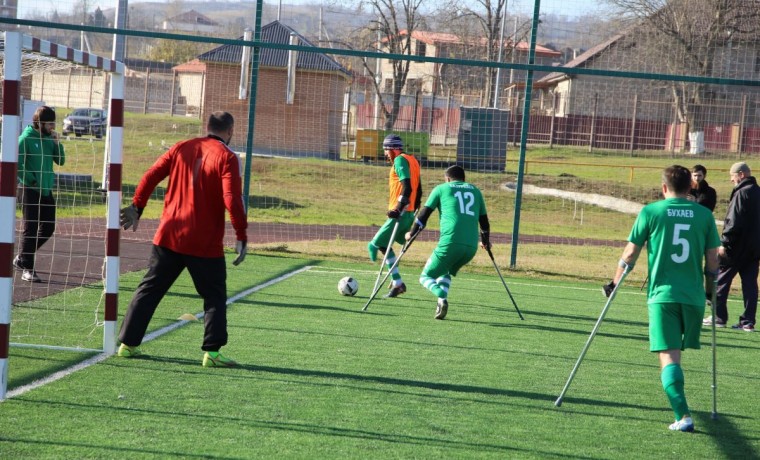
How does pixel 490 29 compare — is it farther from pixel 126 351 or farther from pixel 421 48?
pixel 126 351

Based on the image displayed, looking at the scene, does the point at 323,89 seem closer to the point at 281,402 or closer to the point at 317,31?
the point at 317,31

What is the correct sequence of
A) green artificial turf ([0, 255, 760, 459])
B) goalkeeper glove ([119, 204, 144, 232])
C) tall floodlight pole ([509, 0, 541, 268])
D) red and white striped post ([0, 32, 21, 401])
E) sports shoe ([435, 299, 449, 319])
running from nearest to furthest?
green artificial turf ([0, 255, 760, 459]) → red and white striped post ([0, 32, 21, 401]) → goalkeeper glove ([119, 204, 144, 232]) → sports shoe ([435, 299, 449, 319]) → tall floodlight pole ([509, 0, 541, 268])

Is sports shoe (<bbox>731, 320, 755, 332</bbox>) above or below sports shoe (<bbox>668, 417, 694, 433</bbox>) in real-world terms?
below

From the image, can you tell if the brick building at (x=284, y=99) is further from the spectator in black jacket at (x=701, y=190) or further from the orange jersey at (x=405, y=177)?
the spectator in black jacket at (x=701, y=190)

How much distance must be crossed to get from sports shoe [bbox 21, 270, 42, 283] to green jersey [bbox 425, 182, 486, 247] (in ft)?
15.8

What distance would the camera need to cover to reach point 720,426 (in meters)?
6.43

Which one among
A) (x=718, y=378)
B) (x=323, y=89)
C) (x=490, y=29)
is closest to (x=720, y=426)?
(x=718, y=378)

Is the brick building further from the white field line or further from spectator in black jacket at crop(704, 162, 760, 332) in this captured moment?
spectator in black jacket at crop(704, 162, 760, 332)

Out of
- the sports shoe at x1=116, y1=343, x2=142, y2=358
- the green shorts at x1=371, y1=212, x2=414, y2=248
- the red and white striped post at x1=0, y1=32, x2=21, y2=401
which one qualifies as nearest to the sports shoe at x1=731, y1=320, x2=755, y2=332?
the green shorts at x1=371, y1=212, x2=414, y2=248

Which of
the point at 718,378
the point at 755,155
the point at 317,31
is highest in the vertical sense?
the point at 317,31

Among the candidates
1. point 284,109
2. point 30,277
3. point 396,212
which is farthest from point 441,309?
point 284,109

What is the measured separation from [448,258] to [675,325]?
420 centimetres

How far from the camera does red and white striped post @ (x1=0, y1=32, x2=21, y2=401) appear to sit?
19.2ft

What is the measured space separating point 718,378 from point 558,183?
73.0ft
